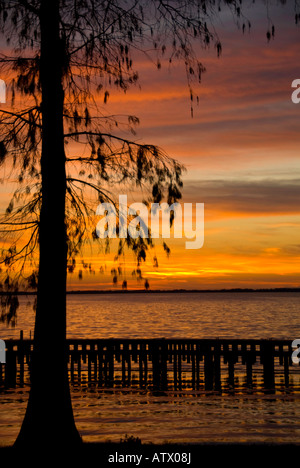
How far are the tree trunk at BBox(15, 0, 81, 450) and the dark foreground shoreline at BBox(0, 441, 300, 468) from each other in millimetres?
236

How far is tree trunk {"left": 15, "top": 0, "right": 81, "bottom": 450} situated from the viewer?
11555 mm

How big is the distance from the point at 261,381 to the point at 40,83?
23422 mm

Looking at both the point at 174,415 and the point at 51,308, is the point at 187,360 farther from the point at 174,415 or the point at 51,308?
the point at 51,308

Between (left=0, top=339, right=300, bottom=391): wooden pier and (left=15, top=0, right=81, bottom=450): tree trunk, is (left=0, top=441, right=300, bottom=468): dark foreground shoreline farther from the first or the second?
(left=0, top=339, right=300, bottom=391): wooden pier
